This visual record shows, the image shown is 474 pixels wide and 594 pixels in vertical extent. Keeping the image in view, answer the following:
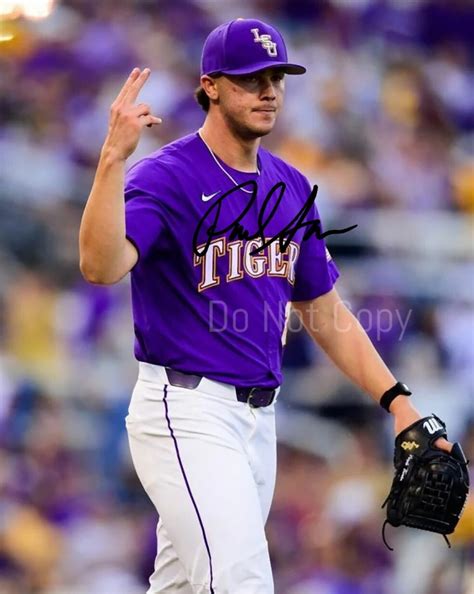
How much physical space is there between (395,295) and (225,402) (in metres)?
3.83

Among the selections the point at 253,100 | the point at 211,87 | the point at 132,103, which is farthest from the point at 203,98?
the point at 132,103

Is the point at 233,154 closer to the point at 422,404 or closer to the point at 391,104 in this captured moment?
the point at 422,404

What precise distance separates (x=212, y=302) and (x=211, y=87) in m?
0.70

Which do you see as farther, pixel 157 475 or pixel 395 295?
pixel 395 295

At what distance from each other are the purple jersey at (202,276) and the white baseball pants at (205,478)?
9 cm

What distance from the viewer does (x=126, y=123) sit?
123 inches

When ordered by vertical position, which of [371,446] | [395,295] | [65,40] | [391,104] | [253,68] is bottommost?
[371,446]

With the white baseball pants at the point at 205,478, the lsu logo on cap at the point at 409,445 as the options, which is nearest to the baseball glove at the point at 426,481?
the lsu logo on cap at the point at 409,445

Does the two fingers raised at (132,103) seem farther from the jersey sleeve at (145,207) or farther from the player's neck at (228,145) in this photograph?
the player's neck at (228,145)

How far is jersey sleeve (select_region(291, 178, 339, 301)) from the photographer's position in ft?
13.0

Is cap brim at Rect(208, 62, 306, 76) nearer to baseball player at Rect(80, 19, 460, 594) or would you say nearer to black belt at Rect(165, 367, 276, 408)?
baseball player at Rect(80, 19, 460, 594)

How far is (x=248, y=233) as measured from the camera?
3654 millimetres

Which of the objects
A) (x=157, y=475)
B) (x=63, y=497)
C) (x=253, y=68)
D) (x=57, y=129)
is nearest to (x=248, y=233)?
(x=253, y=68)
